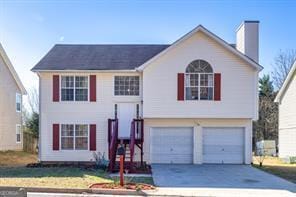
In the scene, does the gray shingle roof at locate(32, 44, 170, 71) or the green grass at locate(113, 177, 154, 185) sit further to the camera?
the gray shingle roof at locate(32, 44, 170, 71)

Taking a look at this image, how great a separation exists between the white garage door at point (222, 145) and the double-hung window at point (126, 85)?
15.1ft

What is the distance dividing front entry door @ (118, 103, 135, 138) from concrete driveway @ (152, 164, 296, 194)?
3.42 m

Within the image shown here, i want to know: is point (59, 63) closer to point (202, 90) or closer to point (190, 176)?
point (202, 90)

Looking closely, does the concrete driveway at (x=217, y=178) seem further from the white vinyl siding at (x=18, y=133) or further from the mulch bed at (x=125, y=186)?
the white vinyl siding at (x=18, y=133)

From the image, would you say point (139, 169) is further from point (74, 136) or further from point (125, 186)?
point (125, 186)

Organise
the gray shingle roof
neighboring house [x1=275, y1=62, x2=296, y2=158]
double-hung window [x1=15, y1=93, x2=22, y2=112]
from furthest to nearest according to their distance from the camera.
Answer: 1. double-hung window [x1=15, y1=93, x2=22, y2=112]
2. neighboring house [x1=275, y1=62, x2=296, y2=158]
3. the gray shingle roof

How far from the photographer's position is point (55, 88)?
2298cm

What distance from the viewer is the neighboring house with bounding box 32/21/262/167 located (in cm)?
2198

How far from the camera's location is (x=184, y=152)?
23.1 m

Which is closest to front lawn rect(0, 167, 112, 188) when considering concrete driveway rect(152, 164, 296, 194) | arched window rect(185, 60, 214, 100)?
concrete driveway rect(152, 164, 296, 194)

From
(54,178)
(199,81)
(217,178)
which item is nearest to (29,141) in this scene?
(199,81)

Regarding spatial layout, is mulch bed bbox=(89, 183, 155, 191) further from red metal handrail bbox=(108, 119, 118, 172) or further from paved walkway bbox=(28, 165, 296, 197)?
red metal handrail bbox=(108, 119, 118, 172)

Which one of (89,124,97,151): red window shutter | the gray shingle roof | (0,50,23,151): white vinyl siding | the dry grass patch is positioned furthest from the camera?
(0,50,23,151): white vinyl siding

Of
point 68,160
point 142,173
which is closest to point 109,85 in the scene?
point 68,160
